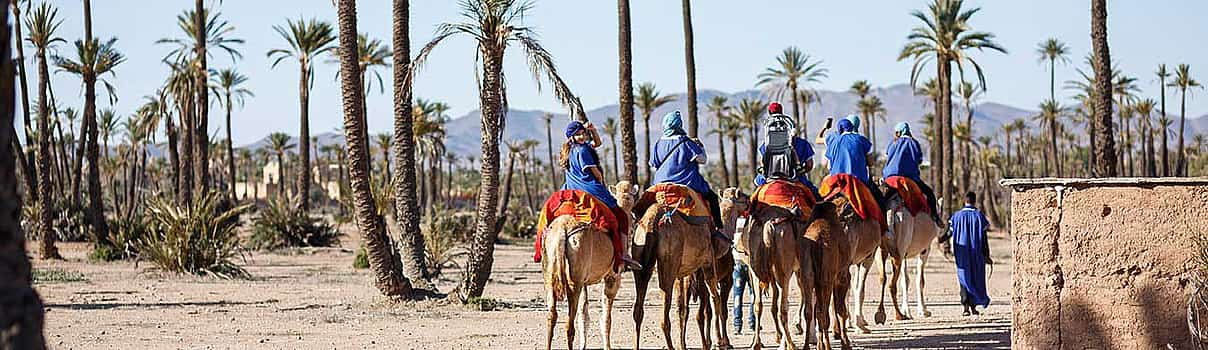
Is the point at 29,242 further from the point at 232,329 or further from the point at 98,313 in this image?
the point at 232,329

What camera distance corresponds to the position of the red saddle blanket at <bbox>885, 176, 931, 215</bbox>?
16859 millimetres

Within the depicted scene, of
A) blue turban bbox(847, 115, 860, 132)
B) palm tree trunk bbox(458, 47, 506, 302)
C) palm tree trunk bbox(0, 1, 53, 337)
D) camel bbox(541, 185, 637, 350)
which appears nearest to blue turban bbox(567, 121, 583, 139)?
camel bbox(541, 185, 637, 350)

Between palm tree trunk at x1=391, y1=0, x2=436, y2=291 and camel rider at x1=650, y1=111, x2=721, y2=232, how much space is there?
6.40 metres

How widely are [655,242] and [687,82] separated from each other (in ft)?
59.0

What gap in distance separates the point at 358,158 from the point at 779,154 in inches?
295

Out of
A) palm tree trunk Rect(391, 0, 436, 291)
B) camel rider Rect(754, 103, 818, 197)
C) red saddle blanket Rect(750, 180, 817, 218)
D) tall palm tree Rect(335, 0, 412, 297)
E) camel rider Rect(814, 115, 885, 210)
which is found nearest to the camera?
red saddle blanket Rect(750, 180, 817, 218)

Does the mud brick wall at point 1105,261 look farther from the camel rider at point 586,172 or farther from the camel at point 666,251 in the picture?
the camel rider at point 586,172

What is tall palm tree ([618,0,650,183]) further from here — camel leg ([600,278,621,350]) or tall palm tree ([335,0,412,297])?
camel leg ([600,278,621,350])

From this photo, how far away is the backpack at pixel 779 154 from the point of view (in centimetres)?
1351

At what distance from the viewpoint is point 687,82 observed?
101 feet

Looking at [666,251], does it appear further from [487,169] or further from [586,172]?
[487,169]

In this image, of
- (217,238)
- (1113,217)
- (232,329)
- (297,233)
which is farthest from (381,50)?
(1113,217)

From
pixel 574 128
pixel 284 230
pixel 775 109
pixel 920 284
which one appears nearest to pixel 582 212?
pixel 574 128

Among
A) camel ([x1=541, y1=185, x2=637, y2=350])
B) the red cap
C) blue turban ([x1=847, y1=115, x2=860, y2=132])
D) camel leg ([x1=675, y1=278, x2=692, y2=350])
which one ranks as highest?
the red cap
